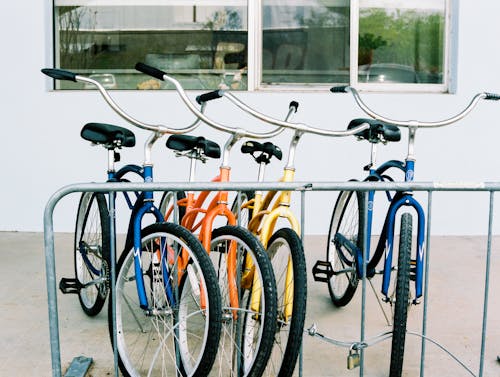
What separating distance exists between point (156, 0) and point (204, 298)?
13.1 ft

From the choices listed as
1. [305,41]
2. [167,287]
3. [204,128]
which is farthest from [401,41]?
[167,287]

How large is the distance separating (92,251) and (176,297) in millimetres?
1021

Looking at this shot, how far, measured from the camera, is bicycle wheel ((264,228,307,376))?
3.00 meters

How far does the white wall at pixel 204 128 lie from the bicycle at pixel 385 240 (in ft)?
6.41

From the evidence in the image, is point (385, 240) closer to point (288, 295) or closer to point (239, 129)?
point (288, 295)

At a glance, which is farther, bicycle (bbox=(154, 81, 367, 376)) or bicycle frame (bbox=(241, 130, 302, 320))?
bicycle frame (bbox=(241, 130, 302, 320))

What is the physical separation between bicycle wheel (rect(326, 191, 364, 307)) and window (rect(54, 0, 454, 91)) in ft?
7.49

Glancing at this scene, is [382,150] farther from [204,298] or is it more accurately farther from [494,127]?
[204,298]

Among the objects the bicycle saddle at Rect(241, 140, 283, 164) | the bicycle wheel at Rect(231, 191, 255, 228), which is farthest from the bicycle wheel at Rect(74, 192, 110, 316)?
the bicycle saddle at Rect(241, 140, 283, 164)

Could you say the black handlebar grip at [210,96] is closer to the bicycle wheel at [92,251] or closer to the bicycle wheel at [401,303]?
the bicycle wheel at [92,251]

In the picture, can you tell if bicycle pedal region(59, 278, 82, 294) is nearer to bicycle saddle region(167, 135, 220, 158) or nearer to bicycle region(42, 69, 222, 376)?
bicycle region(42, 69, 222, 376)

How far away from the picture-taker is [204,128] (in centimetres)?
629

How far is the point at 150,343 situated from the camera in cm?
392

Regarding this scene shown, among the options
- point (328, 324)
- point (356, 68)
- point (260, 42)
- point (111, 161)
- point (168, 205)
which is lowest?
point (328, 324)
